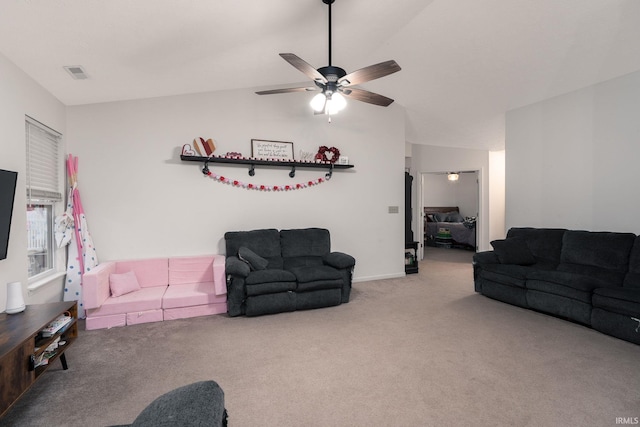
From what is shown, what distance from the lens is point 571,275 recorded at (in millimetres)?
3287

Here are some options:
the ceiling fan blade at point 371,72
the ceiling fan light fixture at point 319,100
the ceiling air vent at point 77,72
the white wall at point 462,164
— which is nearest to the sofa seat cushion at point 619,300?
the ceiling fan blade at point 371,72

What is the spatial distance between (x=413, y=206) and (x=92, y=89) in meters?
5.87

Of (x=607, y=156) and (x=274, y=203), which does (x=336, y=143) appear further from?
Answer: (x=607, y=156)

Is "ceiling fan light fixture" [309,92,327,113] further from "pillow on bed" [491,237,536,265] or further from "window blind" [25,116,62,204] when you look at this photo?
"pillow on bed" [491,237,536,265]

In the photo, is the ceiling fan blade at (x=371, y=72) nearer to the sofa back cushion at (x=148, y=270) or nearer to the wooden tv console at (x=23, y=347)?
the wooden tv console at (x=23, y=347)

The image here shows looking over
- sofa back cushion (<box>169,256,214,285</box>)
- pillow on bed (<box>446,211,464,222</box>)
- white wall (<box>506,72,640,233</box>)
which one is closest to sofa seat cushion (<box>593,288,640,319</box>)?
white wall (<box>506,72,640,233</box>)

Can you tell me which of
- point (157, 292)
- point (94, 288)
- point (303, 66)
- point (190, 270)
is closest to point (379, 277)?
point (190, 270)

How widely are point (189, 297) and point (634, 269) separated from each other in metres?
4.62

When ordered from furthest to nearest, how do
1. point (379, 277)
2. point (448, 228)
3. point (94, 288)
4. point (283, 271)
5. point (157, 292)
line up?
point (448, 228), point (379, 277), point (283, 271), point (157, 292), point (94, 288)

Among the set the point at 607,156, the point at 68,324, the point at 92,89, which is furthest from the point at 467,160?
the point at 68,324

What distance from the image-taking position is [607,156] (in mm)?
3746

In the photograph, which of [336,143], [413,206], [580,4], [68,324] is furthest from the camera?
[413,206]

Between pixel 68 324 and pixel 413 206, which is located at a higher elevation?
pixel 413 206

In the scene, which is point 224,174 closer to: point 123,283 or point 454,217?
point 123,283
